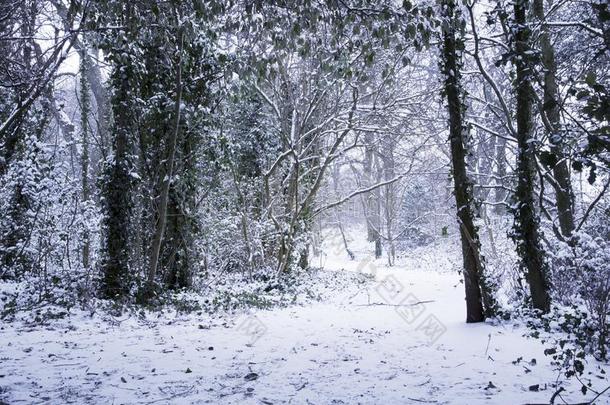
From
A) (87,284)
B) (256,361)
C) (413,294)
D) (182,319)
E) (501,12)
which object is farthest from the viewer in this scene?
(413,294)

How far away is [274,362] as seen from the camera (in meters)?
5.09

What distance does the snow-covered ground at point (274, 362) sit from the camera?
12.9 ft

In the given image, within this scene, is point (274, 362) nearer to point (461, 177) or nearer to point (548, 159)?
point (548, 159)

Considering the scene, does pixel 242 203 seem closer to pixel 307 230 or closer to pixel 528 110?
pixel 307 230

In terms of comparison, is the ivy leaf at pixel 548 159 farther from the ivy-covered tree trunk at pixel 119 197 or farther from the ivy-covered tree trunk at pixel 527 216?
the ivy-covered tree trunk at pixel 119 197

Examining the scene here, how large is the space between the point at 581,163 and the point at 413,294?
349 inches

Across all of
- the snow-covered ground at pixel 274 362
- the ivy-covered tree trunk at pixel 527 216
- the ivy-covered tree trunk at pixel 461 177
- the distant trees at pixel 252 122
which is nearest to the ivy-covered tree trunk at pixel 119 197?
the distant trees at pixel 252 122

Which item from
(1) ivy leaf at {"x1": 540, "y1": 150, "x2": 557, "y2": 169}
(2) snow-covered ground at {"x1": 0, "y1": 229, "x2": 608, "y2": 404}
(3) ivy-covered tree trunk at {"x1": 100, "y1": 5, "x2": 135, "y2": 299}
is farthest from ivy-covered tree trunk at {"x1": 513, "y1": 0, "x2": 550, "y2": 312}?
(3) ivy-covered tree trunk at {"x1": 100, "y1": 5, "x2": 135, "y2": 299}

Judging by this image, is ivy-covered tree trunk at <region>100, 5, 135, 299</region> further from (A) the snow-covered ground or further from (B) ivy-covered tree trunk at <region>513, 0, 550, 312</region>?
(B) ivy-covered tree trunk at <region>513, 0, 550, 312</region>

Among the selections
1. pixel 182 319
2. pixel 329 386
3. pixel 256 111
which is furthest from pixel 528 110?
pixel 256 111

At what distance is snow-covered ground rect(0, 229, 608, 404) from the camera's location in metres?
3.93

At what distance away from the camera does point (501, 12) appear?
6.22 meters

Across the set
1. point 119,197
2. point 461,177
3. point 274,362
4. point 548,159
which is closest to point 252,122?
point 119,197

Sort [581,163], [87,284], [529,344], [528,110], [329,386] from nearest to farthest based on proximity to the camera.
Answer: [581,163], [329,386], [529,344], [528,110], [87,284]
